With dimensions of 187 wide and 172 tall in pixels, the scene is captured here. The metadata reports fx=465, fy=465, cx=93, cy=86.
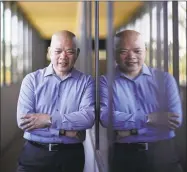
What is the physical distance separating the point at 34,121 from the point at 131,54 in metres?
0.76

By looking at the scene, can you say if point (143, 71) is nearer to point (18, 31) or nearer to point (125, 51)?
point (125, 51)

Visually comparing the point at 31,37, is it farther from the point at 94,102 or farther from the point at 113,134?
the point at 113,134

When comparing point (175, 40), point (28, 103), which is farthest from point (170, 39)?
point (28, 103)

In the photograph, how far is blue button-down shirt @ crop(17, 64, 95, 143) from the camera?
2969 mm

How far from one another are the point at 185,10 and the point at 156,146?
4.26 feet

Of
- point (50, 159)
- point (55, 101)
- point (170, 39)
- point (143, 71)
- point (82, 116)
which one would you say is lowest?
point (50, 159)

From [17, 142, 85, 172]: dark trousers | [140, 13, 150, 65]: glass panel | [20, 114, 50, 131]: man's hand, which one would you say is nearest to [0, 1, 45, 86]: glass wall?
[20, 114, 50, 131]: man's hand

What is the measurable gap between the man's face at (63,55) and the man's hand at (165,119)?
613mm

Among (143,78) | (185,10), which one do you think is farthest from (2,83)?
(143,78)

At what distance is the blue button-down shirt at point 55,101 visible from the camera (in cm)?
297

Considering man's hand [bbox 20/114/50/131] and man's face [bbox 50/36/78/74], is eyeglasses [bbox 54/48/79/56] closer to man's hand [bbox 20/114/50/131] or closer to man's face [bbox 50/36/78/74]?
man's face [bbox 50/36/78/74]

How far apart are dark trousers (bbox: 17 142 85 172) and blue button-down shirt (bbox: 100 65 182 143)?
1.14 feet

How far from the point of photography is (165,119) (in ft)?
9.67

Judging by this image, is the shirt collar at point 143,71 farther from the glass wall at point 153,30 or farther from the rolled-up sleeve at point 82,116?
the rolled-up sleeve at point 82,116
